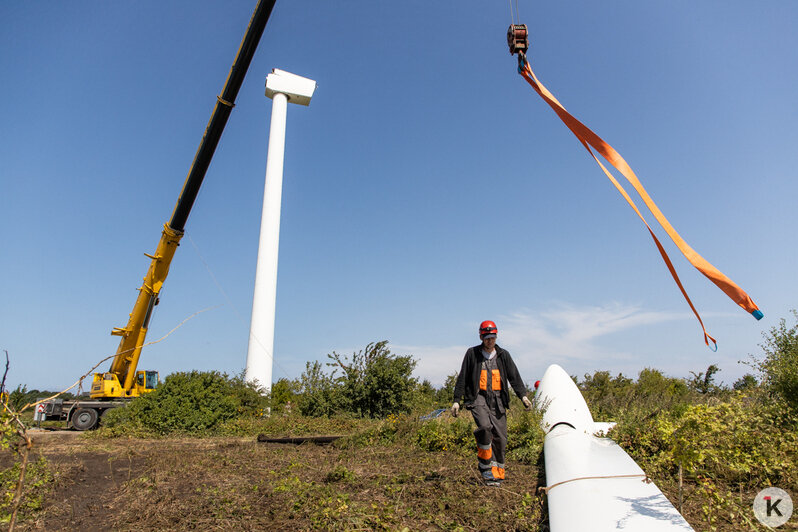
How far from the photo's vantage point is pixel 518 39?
5855 mm

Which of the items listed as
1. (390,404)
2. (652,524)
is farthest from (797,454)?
(390,404)

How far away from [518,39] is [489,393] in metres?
4.38

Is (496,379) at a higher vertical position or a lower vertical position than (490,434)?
higher

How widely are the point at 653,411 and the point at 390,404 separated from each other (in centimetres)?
852

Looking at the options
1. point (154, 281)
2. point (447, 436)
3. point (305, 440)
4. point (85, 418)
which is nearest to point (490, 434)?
point (447, 436)

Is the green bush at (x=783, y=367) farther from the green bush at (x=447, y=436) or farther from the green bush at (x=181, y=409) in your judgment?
the green bush at (x=181, y=409)

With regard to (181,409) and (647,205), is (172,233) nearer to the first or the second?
(181,409)

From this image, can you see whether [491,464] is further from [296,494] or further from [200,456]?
[200,456]

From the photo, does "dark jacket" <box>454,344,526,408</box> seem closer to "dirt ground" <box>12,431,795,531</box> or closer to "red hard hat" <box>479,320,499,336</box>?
"red hard hat" <box>479,320,499,336</box>

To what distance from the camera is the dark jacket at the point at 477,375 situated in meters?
6.17

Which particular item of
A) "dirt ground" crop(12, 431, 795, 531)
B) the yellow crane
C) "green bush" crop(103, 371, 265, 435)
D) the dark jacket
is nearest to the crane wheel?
the yellow crane

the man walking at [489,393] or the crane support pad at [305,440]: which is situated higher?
the man walking at [489,393]

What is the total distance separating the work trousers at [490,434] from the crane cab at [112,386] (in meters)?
13.3

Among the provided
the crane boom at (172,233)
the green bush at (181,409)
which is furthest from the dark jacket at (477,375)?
the green bush at (181,409)
